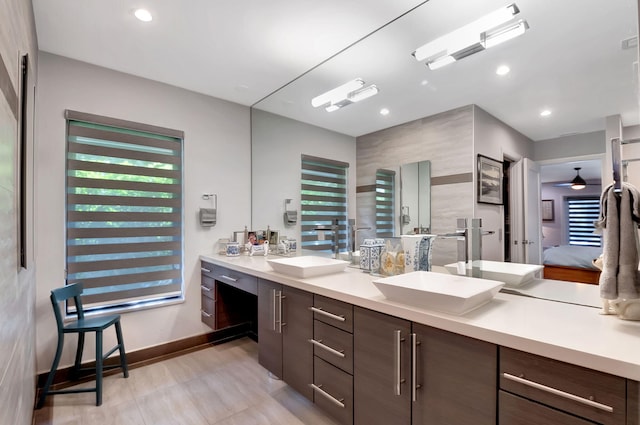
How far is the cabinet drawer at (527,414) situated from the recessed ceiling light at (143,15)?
260 centimetres

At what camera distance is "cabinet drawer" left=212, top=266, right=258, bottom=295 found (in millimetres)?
2152

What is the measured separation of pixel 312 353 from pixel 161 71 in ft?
8.30

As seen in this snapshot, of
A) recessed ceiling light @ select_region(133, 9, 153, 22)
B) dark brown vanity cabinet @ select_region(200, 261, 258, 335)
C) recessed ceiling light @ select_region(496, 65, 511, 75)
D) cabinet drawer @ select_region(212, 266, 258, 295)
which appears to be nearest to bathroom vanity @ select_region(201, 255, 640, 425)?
cabinet drawer @ select_region(212, 266, 258, 295)

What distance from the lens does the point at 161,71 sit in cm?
253

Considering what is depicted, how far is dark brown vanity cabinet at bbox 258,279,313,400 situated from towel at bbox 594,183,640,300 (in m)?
1.26

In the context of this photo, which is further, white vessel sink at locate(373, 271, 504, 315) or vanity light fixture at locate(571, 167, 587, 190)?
vanity light fixture at locate(571, 167, 587, 190)

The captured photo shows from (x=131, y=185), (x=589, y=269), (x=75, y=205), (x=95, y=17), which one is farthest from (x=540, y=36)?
(x=75, y=205)

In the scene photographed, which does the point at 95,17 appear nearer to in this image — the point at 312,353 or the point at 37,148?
the point at 37,148

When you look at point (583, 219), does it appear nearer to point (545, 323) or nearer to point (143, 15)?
point (545, 323)

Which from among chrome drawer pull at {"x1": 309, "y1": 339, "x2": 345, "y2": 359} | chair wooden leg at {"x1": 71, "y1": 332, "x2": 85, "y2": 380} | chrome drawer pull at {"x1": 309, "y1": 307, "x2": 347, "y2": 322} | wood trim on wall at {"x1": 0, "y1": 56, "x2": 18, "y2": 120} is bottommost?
chair wooden leg at {"x1": 71, "y1": 332, "x2": 85, "y2": 380}

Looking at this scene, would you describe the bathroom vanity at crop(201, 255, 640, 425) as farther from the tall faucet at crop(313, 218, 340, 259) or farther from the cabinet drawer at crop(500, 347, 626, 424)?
the tall faucet at crop(313, 218, 340, 259)

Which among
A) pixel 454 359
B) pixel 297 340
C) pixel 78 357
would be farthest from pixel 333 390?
pixel 78 357

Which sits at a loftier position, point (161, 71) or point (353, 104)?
point (161, 71)

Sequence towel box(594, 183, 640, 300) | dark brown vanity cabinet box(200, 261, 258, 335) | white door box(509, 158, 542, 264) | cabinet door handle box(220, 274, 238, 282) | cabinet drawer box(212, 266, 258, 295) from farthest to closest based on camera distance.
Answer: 1. dark brown vanity cabinet box(200, 261, 258, 335)
2. cabinet door handle box(220, 274, 238, 282)
3. cabinet drawer box(212, 266, 258, 295)
4. white door box(509, 158, 542, 264)
5. towel box(594, 183, 640, 300)
